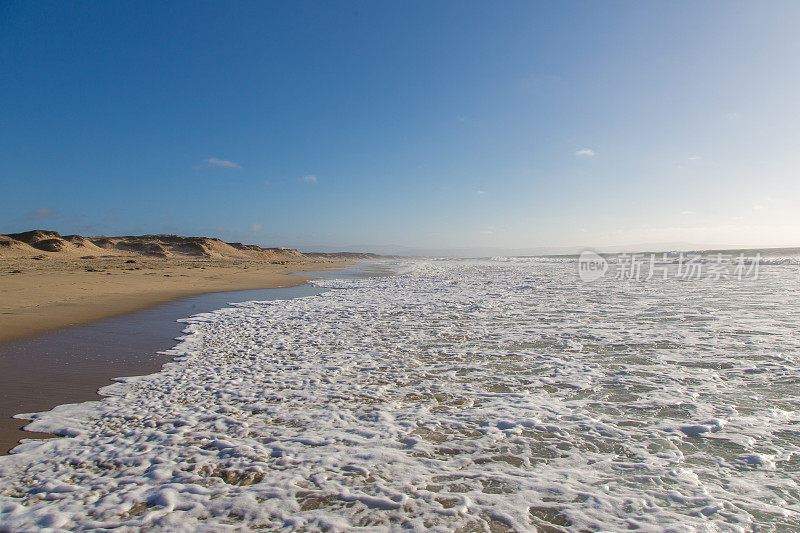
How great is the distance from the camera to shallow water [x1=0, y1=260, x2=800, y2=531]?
9.41 ft

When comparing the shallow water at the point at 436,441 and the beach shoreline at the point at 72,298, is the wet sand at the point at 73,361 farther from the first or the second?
the beach shoreline at the point at 72,298

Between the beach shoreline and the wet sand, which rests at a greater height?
the beach shoreline

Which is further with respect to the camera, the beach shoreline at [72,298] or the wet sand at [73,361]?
the beach shoreline at [72,298]

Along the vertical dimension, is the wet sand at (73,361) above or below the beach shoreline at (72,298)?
below

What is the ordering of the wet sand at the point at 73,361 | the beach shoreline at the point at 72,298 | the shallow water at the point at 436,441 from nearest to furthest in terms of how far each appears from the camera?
the shallow water at the point at 436,441 → the wet sand at the point at 73,361 → the beach shoreline at the point at 72,298

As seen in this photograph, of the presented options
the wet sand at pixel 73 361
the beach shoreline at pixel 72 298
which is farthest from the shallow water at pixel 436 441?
the beach shoreline at pixel 72 298

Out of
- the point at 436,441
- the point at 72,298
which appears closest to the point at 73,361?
the point at 436,441

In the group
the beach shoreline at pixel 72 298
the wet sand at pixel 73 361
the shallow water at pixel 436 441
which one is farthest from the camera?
the beach shoreline at pixel 72 298

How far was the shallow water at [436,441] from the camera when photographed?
9.41ft

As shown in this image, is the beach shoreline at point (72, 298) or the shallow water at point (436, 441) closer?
the shallow water at point (436, 441)

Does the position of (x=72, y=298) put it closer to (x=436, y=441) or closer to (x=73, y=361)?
(x=73, y=361)

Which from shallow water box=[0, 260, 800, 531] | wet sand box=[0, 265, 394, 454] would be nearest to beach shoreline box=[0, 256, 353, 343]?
wet sand box=[0, 265, 394, 454]

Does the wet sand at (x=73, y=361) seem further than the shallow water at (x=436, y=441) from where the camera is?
Yes

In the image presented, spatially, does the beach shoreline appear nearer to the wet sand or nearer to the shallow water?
the wet sand
